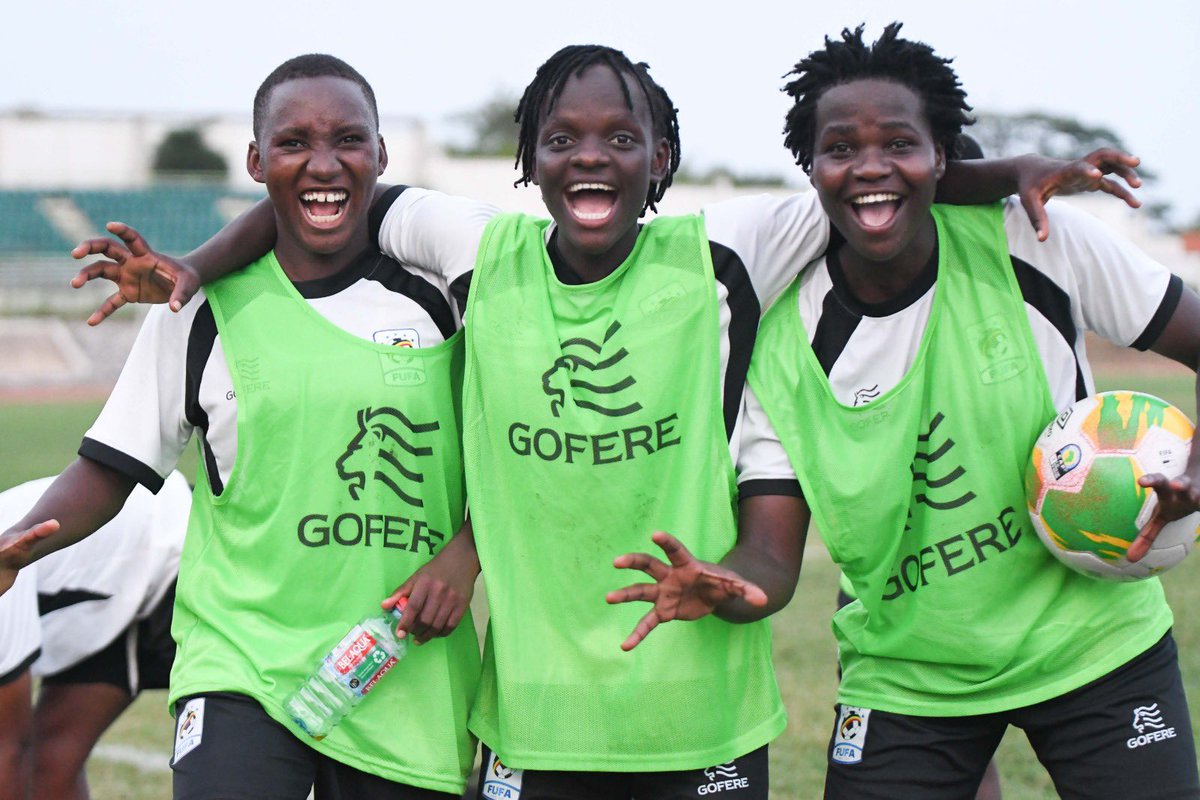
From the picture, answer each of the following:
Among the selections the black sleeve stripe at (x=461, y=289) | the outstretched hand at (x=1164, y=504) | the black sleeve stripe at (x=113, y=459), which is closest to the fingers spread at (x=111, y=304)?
the black sleeve stripe at (x=113, y=459)

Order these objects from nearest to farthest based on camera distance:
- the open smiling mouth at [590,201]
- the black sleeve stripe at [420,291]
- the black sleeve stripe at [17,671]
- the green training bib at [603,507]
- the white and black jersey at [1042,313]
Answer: the green training bib at [603,507], the open smiling mouth at [590,201], the white and black jersey at [1042,313], the black sleeve stripe at [420,291], the black sleeve stripe at [17,671]

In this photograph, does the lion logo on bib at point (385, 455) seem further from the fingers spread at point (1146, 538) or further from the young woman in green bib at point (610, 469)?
the fingers spread at point (1146, 538)

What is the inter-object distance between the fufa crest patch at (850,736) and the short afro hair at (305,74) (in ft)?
6.35

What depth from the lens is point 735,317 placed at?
11.4ft

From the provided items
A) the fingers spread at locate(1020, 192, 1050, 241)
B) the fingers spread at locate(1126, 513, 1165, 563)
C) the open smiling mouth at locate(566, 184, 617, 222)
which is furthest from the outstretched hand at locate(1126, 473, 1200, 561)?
the open smiling mouth at locate(566, 184, 617, 222)

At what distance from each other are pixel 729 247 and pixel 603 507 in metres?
0.70

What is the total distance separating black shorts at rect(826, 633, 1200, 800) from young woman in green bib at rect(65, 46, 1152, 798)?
32 cm

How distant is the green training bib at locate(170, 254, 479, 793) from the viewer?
11.3ft

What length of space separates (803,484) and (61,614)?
259 centimetres

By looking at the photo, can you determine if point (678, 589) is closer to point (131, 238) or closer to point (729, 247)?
point (729, 247)

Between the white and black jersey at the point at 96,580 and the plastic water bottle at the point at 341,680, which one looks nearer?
the plastic water bottle at the point at 341,680

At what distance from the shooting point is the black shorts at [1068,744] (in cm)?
340

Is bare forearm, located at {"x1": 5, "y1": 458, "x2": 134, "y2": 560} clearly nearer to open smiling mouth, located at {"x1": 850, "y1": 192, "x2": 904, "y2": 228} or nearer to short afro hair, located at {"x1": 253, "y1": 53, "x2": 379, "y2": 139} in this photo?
short afro hair, located at {"x1": 253, "y1": 53, "x2": 379, "y2": 139}

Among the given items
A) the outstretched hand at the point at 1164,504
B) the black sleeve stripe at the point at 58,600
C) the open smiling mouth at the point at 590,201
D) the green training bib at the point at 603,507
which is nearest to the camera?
the outstretched hand at the point at 1164,504
